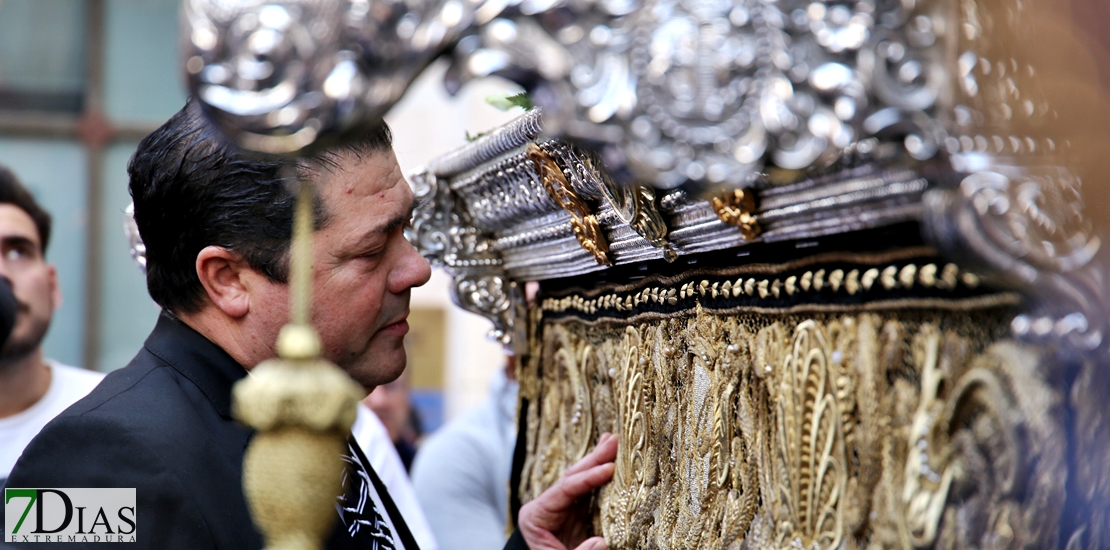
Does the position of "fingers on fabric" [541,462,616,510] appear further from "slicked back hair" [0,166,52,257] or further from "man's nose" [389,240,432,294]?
"slicked back hair" [0,166,52,257]

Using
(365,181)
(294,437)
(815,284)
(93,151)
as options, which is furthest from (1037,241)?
(93,151)

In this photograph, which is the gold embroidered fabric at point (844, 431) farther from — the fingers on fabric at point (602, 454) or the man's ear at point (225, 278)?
the man's ear at point (225, 278)

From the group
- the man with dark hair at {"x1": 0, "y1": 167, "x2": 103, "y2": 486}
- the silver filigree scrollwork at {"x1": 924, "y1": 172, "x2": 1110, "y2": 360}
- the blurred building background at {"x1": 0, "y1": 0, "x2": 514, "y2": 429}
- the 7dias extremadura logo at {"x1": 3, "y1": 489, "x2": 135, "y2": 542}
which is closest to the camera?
the silver filigree scrollwork at {"x1": 924, "y1": 172, "x2": 1110, "y2": 360}

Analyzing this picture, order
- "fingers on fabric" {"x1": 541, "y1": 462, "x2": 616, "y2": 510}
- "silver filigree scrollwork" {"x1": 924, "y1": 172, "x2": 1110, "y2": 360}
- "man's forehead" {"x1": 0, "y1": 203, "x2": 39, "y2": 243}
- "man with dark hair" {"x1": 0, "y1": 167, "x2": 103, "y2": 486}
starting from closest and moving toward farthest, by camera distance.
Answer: "silver filigree scrollwork" {"x1": 924, "y1": 172, "x2": 1110, "y2": 360} < "fingers on fabric" {"x1": 541, "y1": 462, "x2": 616, "y2": 510} < "man with dark hair" {"x1": 0, "y1": 167, "x2": 103, "y2": 486} < "man's forehead" {"x1": 0, "y1": 203, "x2": 39, "y2": 243}

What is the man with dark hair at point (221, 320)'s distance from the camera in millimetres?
1200

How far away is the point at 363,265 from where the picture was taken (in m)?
1.30

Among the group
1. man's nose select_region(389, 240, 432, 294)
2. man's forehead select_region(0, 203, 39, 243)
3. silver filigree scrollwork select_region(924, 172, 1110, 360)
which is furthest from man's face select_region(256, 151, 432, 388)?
Result: man's forehead select_region(0, 203, 39, 243)

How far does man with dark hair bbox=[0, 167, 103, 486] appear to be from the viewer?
2.58 m

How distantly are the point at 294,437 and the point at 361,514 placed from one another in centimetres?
72

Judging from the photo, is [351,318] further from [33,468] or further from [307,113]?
[307,113]

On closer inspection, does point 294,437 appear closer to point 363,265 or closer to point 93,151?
point 363,265

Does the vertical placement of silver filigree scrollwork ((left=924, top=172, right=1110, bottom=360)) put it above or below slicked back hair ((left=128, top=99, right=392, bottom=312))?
below

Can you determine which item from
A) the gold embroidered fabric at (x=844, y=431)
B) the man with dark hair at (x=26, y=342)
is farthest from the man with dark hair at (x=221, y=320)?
the man with dark hair at (x=26, y=342)

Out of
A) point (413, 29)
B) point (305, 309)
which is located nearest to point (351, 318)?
point (305, 309)
